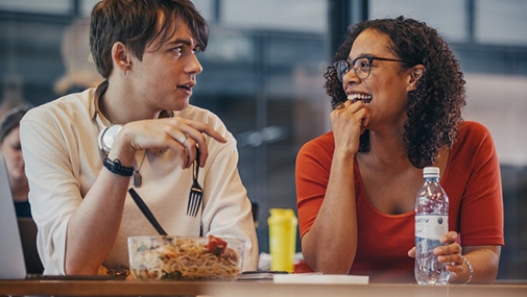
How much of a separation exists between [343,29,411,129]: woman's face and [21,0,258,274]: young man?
39 cm

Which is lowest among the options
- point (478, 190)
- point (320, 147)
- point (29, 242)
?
point (29, 242)

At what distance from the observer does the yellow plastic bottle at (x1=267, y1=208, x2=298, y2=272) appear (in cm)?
397

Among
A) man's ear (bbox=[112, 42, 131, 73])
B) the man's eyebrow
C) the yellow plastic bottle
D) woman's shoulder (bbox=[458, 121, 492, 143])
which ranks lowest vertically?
the yellow plastic bottle

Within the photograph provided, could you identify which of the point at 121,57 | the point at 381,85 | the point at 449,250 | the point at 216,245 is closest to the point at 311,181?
the point at 381,85

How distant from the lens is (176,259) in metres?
1.29

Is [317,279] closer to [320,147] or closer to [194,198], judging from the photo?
[194,198]

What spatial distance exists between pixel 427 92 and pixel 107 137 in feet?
2.89

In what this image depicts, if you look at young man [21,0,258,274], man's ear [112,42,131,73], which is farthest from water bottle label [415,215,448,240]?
man's ear [112,42,131,73]

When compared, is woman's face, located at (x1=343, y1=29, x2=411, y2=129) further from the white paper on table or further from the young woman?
the white paper on table

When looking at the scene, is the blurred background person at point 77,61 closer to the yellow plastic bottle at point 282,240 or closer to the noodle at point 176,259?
the yellow plastic bottle at point 282,240

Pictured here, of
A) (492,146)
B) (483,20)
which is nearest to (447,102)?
(492,146)

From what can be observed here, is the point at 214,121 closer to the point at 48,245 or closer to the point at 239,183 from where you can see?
the point at 239,183

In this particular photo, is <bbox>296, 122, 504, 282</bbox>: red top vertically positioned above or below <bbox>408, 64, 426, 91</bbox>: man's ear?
below

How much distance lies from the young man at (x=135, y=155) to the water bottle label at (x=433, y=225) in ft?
1.72
